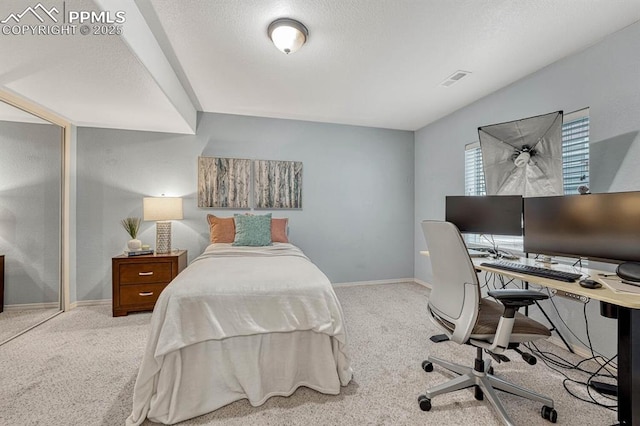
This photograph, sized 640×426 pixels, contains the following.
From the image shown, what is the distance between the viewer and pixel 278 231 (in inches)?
136

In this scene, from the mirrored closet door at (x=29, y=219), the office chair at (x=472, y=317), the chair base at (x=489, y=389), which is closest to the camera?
the office chair at (x=472, y=317)

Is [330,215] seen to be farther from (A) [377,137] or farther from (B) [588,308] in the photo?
(B) [588,308]

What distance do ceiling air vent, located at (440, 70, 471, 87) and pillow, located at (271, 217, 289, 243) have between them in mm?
2484

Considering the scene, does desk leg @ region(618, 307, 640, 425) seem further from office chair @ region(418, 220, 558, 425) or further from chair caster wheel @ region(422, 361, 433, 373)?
chair caster wheel @ region(422, 361, 433, 373)

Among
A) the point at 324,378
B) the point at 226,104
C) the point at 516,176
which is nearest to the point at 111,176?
the point at 226,104

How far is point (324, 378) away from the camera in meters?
1.72

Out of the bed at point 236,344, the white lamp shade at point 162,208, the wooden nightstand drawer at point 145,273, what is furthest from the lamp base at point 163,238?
the bed at point 236,344

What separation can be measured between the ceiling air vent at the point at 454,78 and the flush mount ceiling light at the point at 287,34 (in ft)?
5.13

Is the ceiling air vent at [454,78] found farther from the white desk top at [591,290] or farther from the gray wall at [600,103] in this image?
the white desk top at [591,290]

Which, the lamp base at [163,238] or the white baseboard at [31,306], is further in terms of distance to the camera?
the lamp base at [163,238]

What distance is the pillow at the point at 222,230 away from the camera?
10.9 feet

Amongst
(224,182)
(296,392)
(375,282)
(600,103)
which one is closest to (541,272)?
(600,103)

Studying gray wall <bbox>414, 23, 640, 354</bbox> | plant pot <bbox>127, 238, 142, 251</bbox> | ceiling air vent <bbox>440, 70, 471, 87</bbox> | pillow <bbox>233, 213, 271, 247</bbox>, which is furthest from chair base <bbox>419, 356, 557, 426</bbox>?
plant pot <bbox>127, 238, 142, 251</bbox>

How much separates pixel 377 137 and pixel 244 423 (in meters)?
4.04
